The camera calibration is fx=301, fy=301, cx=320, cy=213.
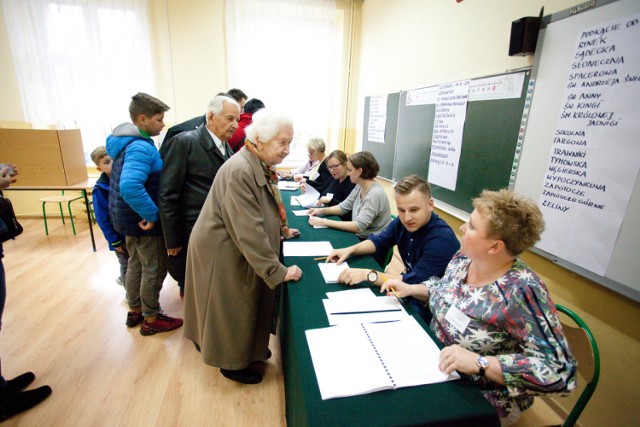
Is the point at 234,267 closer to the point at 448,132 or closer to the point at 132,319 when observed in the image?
the point at 132,319

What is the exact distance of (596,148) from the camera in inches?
54.2

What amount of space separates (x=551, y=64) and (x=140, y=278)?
2.89m

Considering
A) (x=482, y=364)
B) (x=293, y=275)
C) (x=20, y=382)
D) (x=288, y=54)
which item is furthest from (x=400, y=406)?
(x=288, y=54)

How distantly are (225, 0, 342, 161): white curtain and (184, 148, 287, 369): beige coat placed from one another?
3.22m

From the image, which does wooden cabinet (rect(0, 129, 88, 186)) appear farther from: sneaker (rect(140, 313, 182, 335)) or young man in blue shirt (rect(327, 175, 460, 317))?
young man in blue shirt (rect(327, 175, 460, 317))

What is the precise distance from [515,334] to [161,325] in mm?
2240

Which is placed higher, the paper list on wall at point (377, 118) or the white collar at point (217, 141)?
the paper list on wall at point (377, 118)

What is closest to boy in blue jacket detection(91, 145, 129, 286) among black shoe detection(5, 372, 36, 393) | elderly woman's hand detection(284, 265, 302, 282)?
black shoe detection(5, 372, 36, 393)

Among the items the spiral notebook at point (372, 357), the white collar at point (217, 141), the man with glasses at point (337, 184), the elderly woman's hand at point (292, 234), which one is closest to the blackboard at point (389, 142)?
the man with glasses at point (337, 184)

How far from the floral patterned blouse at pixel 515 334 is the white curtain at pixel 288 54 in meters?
3.83

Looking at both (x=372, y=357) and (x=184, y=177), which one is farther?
(x=184, y=177)

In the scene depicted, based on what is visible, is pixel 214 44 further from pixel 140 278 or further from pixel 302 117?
pixel 140 278

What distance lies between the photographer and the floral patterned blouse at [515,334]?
31.4 inches

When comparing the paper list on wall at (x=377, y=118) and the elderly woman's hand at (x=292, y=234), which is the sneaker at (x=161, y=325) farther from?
the paper list on wall at (x=377, y=118)
